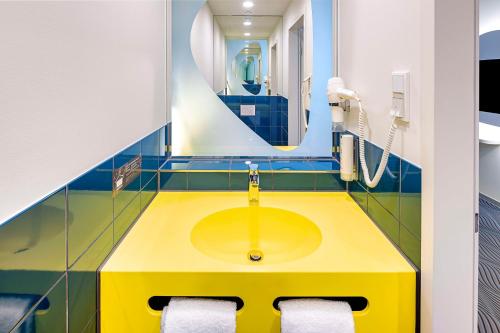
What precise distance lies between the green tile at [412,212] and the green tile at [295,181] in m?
0.70

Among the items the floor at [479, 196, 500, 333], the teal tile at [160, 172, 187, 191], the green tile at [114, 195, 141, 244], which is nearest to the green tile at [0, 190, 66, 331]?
the green tile at [114, 195, 141, 244]

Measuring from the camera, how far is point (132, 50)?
4.41 ft

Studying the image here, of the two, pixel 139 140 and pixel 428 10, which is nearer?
pixel 428 10

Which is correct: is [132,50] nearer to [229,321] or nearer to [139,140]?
[139,140]

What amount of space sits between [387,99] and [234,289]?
2.31 ft

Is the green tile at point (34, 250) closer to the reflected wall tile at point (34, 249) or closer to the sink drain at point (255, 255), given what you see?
the reflected wall tile at point (34, 249)

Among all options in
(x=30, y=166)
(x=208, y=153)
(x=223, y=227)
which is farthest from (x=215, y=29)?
(x=30, y=166)

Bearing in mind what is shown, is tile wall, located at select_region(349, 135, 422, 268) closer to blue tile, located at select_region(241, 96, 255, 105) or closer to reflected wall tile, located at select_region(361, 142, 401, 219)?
reflected wall tile, located at select_region(361, 142, 401, 219)

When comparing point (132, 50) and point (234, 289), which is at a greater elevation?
point (132, 50)

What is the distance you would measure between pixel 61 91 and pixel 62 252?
0.31 m

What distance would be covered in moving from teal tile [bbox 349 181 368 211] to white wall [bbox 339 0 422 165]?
0.75 ft

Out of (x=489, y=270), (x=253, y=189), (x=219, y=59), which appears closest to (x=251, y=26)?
(x=219, y=59)

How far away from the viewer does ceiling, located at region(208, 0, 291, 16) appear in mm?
1898

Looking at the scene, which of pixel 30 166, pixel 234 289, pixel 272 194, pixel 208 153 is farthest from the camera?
pixel 208 153
